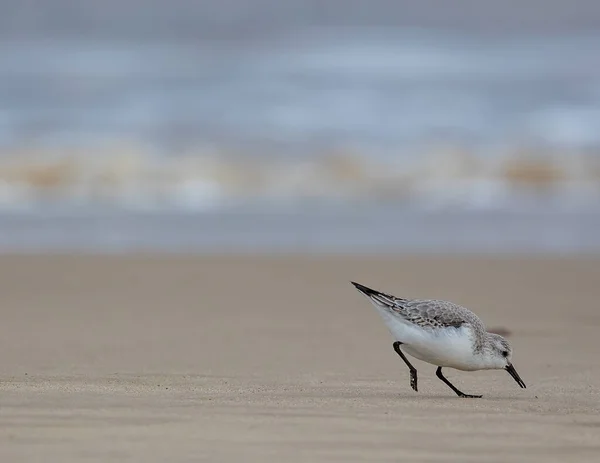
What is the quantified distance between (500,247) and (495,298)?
2.61 meters

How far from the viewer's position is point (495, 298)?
29.6ft

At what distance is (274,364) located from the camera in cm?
637

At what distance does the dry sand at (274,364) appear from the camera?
4195 mm

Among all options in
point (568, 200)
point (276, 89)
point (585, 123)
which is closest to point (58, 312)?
point (568, 200)

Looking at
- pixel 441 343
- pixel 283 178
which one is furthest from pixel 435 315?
pixel 283 178

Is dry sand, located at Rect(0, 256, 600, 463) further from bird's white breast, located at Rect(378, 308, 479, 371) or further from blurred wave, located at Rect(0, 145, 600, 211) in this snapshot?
blurred wave, located at Rect(0, 145, 600, 211)

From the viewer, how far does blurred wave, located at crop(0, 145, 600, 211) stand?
50.5ft

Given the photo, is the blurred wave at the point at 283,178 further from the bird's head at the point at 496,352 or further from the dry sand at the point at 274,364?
the bird's head at the point at 496,352

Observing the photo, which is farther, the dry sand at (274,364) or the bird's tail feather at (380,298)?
the bird's tail feather at (380,298)

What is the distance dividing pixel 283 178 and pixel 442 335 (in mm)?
11166

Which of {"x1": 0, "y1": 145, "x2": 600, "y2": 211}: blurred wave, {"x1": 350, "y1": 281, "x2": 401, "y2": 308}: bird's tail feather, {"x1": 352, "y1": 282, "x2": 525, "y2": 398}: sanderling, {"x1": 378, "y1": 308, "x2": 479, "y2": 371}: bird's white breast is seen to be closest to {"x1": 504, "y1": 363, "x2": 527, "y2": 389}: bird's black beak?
{"x1": 352, "y1": 282, "x2": 525, "y2": 398}: sanderling

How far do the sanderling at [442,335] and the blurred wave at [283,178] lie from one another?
31.1 ft

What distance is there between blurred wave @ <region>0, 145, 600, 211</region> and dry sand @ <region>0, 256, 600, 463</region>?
472 cm

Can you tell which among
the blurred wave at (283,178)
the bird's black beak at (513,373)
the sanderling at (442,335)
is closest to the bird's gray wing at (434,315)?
the sanderling at (442,335)
